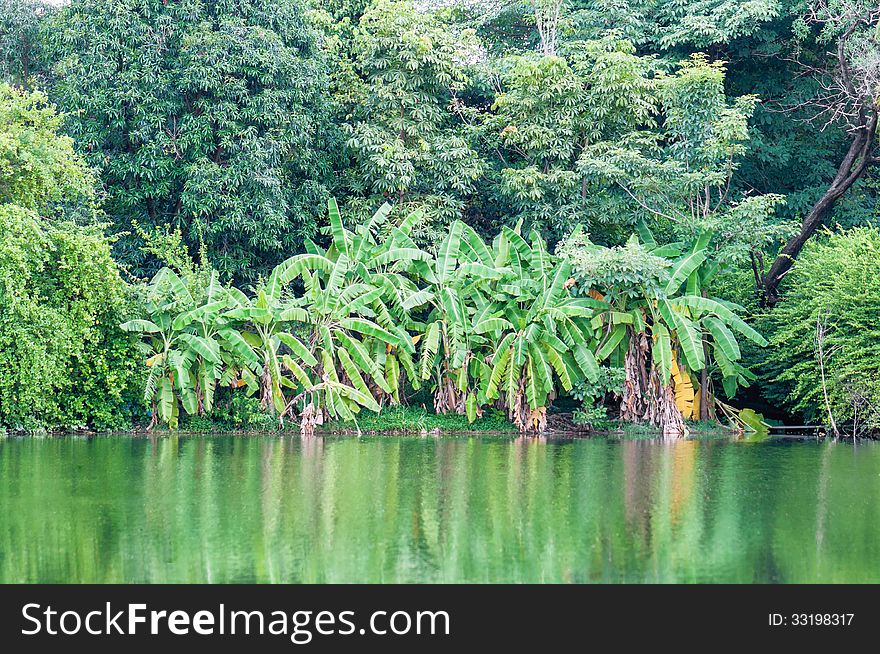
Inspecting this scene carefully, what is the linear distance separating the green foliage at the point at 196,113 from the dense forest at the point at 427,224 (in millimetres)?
61

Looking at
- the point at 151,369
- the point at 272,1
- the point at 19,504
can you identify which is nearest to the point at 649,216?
the point at 272,1

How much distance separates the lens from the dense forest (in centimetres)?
1727

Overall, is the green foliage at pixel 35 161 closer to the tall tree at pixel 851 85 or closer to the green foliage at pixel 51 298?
the green foliage at pixel 51 298

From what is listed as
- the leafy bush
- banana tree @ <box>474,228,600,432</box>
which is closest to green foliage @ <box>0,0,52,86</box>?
the leafy bush

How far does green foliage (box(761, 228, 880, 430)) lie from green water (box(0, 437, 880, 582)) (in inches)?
122

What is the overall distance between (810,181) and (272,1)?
1237 cm

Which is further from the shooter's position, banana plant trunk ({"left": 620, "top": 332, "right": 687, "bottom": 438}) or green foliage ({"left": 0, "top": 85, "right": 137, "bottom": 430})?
banana plant trunk ({"left": 620, "top": 332, "right": 687, "bottom": 438})

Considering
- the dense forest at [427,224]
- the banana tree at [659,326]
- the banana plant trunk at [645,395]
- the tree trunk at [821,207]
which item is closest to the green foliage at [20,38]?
the dense forest at [427,224]

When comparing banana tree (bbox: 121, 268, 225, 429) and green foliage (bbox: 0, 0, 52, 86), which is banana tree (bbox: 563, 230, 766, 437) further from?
green foliage (bbox: 0, 0, 52, 86)

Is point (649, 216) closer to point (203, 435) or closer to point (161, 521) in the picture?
point (203, 435)

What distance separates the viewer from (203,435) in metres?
17.2

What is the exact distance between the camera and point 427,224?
20.5 m

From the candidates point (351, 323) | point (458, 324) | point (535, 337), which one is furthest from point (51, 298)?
point (535, 337)

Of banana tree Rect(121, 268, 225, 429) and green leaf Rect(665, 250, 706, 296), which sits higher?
green leaf Rect(665, 250, 706, 296)
